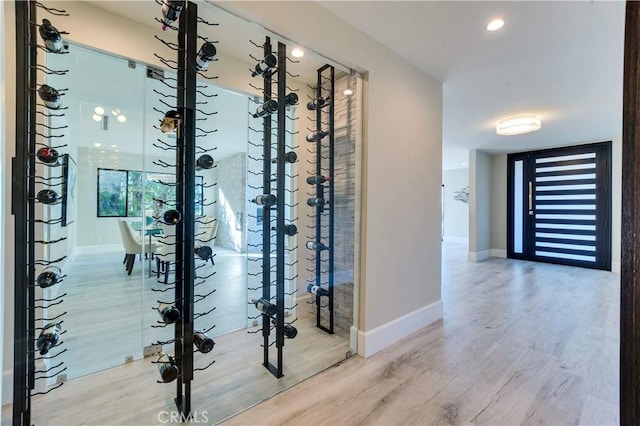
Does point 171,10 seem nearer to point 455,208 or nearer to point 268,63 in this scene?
point 268,63

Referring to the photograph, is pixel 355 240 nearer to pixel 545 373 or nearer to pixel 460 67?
pixel 545 373

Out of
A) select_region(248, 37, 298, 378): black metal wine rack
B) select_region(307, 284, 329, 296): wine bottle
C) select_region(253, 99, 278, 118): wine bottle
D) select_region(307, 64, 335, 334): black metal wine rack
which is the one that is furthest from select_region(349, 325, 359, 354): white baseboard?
select_region(253, 99, 278, 118): wine bottle

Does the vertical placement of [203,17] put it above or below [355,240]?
above

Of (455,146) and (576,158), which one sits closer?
(576,158)

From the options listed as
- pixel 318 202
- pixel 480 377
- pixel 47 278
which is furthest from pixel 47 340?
pixel 480 377

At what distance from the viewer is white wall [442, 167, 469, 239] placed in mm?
9305

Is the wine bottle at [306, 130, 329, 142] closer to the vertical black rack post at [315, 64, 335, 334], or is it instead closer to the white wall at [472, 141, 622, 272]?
the vertical black rack post at [315, 64, 335, 334]

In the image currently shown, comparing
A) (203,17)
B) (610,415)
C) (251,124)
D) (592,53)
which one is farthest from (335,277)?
(592,53)

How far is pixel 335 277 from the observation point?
2504 mm

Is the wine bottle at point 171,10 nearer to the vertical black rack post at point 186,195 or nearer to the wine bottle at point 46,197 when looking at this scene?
the vertical black rack post at point 186,195

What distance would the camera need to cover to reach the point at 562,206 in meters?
5.66

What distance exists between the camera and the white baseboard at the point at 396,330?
7.05 feet

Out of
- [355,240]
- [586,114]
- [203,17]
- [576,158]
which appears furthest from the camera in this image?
[576,158]

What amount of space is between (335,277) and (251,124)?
1.60 metres
